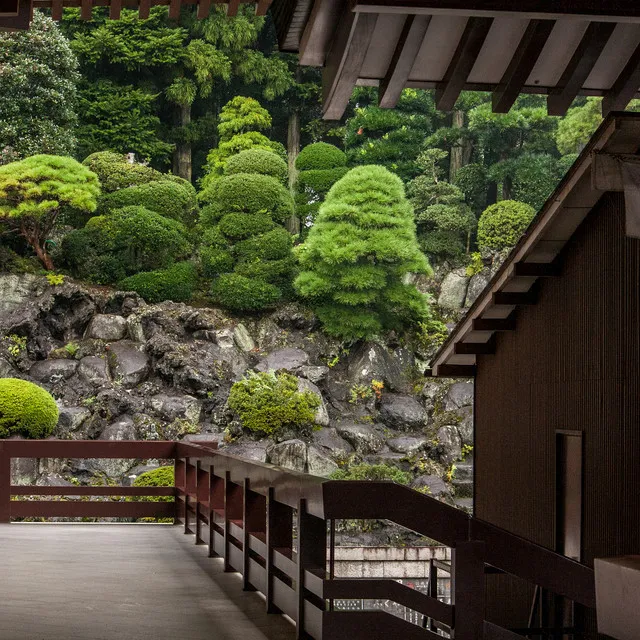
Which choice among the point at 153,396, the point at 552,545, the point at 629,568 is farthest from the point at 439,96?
the point at 153,396

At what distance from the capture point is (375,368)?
29.9 metres

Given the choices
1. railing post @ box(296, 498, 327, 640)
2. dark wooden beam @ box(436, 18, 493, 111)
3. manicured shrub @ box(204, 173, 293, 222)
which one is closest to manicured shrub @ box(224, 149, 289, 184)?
manicured shrub @ box(204, 173, 293, 222)

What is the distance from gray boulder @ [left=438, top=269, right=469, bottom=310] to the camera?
1297 inches

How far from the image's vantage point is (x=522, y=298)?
1053 centimetres

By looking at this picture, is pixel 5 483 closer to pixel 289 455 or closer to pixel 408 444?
pixel 289 455

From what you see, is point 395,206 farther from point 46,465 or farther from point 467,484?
point 46,465

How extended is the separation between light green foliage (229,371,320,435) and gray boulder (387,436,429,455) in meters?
2.10

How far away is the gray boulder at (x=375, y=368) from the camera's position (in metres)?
29.6

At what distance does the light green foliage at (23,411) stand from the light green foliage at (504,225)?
1752 centimetres

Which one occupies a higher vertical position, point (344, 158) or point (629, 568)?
point (344, 158)

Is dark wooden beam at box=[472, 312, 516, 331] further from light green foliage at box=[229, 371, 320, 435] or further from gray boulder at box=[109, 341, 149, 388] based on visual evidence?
gray boulder at box=[109, 341, 149, 388]

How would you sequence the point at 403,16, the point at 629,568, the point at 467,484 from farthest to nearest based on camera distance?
the point at 467,484
the point at 403,16
the point at 629,568

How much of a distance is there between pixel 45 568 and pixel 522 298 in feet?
16.9

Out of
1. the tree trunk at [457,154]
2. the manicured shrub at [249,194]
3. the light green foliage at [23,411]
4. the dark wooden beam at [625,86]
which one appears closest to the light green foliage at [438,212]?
the tree trunk at [457,154]
